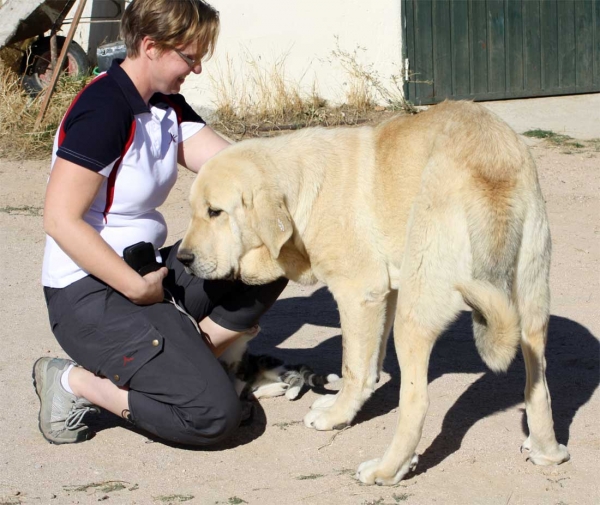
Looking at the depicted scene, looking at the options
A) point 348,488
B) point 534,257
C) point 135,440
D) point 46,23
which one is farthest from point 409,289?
point 46,23

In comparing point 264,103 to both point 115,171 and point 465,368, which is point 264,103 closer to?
point 465,368

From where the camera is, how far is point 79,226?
3.23m

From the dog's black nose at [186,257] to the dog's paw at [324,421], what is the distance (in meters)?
0.86

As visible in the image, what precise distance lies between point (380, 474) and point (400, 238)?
3.04ft

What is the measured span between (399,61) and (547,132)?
189 cm

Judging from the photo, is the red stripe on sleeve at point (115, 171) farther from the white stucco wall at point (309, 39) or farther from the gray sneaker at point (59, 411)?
the white stucco wall at point (309, 39)

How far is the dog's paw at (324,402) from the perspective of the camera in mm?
3729

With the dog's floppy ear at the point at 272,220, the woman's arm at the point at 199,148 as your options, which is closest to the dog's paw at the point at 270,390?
the dog's floppy ear at the point at 272,220

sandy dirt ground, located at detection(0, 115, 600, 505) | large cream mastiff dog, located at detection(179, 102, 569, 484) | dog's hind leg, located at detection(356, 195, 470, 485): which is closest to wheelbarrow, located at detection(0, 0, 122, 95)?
sandy dirt ground, located at detection(0, 115, 600, 505)

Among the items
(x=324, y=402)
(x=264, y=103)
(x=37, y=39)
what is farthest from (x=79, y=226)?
(x=37, y=39)

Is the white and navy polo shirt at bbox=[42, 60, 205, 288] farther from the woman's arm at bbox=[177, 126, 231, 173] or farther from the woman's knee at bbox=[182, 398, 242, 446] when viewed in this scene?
the woman's knee at bbox=[182, 398, 242, 446]

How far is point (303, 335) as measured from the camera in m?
4.77

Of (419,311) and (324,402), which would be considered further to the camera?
(324,402)

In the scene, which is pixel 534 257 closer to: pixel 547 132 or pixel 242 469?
pixel 242 469
